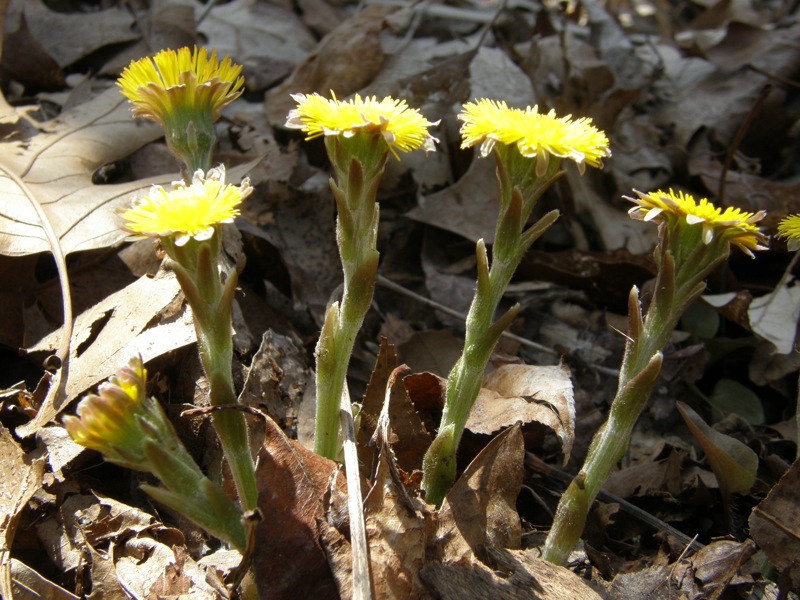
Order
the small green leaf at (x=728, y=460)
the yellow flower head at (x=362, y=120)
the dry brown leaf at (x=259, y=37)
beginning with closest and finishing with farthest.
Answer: the yellow flower head at (x=362, y=120) < the small green leaf at (x=728, y=460) < the dry brown leaf at (x=259, y=37)

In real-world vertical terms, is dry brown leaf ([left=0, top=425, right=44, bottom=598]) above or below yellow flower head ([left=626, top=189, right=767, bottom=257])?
below

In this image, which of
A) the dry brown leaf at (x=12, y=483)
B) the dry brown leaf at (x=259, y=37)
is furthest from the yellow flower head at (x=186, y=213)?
the dry brown leaf at (x=259, y=37)

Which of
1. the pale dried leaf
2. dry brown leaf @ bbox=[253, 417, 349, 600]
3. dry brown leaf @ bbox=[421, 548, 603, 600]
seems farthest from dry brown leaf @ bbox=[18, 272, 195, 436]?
the pale dried leaf

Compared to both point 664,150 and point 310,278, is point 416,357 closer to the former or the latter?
point 310,278

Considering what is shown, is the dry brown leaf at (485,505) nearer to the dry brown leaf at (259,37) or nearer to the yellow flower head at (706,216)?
the yellow flower head at (706,216)

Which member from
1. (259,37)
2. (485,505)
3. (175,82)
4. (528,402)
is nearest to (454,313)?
(528,402)

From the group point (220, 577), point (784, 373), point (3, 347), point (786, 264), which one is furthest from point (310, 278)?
point (786, 264)

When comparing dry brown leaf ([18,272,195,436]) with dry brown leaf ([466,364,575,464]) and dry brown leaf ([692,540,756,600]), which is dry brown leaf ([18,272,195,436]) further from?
dry brown leaf ([692,540,756,600])
